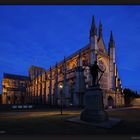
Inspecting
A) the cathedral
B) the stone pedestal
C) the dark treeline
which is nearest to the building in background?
Answer: the cathedral

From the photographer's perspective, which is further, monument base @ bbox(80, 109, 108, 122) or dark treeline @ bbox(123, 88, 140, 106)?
dark treeline @ bbox(123, 88, 140, 106)

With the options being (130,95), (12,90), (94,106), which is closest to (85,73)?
(130,95)

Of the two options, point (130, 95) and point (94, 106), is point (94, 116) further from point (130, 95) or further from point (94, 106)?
point (130, 95)

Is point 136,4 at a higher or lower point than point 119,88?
higher

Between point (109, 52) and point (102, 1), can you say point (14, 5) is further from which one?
point (109, 52)

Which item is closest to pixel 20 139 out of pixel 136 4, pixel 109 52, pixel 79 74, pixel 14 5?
pixel 14 5

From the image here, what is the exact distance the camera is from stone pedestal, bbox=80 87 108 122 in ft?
36.7

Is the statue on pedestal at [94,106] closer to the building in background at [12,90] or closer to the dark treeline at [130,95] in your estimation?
the dark treeline at [130,95]

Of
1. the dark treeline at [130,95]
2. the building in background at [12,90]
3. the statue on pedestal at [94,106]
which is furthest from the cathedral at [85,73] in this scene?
the statue on pedestal at [94,106]

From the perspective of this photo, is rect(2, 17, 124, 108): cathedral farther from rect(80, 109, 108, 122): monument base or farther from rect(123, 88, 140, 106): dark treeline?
rect(80, 109, 108, 122): monument base

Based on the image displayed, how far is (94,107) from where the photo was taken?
11422mm

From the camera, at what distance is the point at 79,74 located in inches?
1374

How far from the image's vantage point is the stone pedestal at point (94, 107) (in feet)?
36.7

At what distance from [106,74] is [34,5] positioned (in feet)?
92.2
